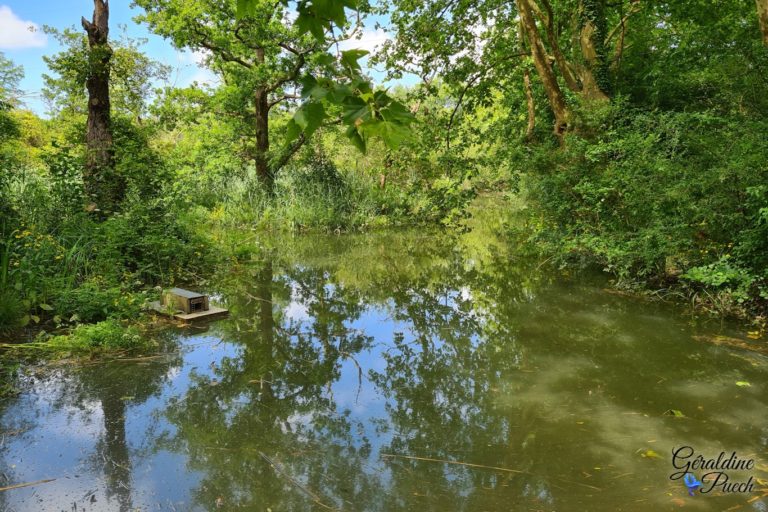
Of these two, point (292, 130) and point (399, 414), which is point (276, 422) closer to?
point (399, 414)

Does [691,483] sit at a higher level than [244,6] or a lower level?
lower

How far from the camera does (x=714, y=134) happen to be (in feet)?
20.0

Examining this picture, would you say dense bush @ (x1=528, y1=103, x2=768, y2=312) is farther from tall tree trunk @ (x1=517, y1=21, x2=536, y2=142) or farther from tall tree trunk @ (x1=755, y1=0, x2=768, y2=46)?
tall tree trunk @ (x1=517, y1=21, x2=536, y2=142)

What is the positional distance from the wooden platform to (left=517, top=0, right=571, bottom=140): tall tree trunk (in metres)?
5.73

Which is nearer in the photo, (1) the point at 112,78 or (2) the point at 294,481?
(2) the point at 294,481

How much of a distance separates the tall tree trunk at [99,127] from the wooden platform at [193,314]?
6.67ft

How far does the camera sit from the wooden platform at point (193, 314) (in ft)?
18.2

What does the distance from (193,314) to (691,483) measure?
15.9 ft

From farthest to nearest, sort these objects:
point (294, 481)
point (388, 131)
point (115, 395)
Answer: point (115, 395) → point (294, 481) → point (388, 131)

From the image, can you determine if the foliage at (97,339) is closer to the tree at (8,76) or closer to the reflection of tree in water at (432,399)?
the reflection of tree in water at (432,399)

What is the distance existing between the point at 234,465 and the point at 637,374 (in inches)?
128

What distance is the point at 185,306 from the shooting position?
5.70 meters

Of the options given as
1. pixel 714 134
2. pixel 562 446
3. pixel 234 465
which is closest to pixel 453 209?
pixel 714 134

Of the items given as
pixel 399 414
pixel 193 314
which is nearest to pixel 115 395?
pixel 193 314
